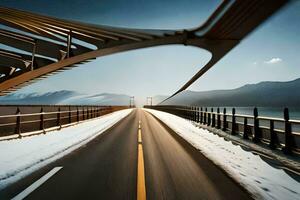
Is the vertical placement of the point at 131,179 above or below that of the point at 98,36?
below

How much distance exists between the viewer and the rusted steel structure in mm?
16567

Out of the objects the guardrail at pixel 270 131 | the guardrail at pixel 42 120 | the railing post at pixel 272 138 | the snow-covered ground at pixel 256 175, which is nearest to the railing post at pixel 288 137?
the guardrail at pixel 270 131

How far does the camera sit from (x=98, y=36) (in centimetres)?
2516

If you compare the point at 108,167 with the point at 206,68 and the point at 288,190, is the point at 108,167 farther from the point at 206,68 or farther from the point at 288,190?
the point at 206,68

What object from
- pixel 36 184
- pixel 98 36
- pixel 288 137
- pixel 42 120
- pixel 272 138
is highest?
pixel 98 36

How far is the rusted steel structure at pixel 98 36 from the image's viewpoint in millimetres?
16567

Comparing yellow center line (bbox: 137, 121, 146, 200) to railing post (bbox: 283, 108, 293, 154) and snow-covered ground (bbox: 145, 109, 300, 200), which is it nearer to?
snow-covered ground (bbox: 145, 109, 300, 200)

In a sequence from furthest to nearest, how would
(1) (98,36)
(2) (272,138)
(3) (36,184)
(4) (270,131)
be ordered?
(1) (98,36) < (4) (270,131) < (2) (272,138) < (3) (36,184)

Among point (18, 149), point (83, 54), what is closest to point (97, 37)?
point (83, 54)

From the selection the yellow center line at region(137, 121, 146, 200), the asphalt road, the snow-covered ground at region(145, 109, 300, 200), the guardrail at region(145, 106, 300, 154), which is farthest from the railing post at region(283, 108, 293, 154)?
the yellow center line at region(137, 121, 146, 200)

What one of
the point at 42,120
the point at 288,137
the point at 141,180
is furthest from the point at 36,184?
the point at 42,120

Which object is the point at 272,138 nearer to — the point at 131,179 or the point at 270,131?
the point at 270,131

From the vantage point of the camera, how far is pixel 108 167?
659cm

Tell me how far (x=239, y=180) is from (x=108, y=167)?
3212 mm
